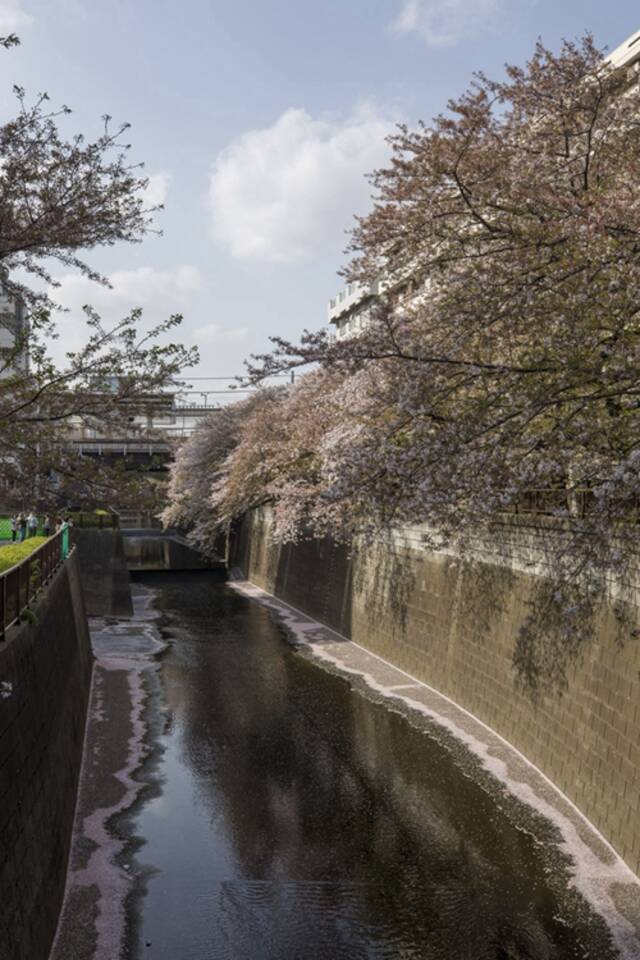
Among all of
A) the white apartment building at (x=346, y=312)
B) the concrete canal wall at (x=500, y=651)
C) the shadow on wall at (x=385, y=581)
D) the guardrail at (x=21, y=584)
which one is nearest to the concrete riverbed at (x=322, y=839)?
the concrete canal wall at (x=500, y=651)

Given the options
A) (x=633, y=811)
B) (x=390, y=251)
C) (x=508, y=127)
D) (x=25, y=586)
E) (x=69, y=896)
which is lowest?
(x=69, y=896)

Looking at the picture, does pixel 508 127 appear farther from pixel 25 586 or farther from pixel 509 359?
pixel 25 586

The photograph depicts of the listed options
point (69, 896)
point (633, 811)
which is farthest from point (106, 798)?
point (633, 811)

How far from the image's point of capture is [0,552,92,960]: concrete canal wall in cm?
926

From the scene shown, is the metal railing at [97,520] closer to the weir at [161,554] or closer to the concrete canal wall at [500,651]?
the weir at [161,554]

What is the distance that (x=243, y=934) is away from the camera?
1116 centimetres

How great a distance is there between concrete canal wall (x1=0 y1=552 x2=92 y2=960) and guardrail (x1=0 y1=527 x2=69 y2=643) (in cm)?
23

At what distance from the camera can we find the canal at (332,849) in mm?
11102

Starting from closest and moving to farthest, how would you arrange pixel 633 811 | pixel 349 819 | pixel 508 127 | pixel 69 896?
1. pixel 69 896
2. pixel 633 811
3. pixel 349 819
4. pixel 508 127

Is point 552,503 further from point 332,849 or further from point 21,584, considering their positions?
point 21,584

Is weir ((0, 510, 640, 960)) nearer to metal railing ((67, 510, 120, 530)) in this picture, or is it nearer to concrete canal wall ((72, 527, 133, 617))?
concrete canal wall ((72, 527, 133, 617))

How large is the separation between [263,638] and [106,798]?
16.7 meters

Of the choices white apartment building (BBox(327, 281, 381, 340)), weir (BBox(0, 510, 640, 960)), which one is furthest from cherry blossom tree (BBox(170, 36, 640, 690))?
white apartment building (BBox(327, 281, 381, 340))

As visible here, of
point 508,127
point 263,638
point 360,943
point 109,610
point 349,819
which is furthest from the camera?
point 109,610
